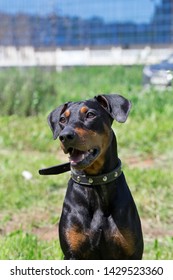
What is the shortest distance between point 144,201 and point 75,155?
2551 mm

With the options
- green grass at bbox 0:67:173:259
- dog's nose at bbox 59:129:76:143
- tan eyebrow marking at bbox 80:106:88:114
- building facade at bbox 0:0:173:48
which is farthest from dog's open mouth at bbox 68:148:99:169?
building facade at bbox 0:0:173:48

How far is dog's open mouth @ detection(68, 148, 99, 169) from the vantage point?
9.01 ft

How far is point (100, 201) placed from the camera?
304 centimetres

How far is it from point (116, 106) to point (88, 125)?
215 mm

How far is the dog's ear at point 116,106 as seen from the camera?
2.95 metres

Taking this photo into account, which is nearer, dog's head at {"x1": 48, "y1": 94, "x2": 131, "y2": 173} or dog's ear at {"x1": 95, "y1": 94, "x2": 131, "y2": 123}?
dog's head at {"x1": 48, "y1": 94, "x2": 131, "y2": 173}

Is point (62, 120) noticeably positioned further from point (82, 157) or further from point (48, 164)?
point (48, 164)

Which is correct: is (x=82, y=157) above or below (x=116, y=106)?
below

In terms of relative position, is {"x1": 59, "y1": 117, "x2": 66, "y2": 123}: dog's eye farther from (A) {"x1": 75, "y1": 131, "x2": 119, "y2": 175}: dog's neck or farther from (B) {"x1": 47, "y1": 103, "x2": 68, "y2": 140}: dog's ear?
(A) {"x1": 75, "y1": 131, "x2": 119, "y2": 175}: dog's neck

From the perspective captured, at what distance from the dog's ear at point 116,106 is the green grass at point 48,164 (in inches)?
50.9

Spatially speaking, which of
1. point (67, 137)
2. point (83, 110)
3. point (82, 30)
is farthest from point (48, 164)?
point (82, 30)

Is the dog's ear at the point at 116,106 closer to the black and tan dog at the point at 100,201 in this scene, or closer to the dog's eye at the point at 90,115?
the black and tan dog at the point at 100,201

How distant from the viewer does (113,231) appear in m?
2.98
